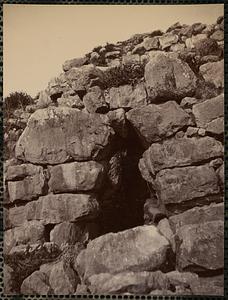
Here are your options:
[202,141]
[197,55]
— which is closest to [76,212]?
[202,141]

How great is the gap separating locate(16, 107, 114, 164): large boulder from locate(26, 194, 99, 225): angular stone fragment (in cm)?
66

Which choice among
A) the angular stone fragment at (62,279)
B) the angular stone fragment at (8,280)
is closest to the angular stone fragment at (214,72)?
the angular stone fragment at (62,279)

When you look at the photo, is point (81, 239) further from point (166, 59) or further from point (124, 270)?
point (166, 59)

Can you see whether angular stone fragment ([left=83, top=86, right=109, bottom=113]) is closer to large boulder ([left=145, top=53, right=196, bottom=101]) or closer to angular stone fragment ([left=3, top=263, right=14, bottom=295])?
large boulder ([left=145, top=53, right=196, bottom=101])

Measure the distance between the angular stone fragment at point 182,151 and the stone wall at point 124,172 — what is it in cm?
2

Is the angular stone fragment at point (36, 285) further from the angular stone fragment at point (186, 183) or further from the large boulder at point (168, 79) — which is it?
the large boulder at point (168, 79)

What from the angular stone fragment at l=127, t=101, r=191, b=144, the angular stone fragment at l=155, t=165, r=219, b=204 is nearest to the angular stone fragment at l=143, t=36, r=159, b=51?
the angular stone fragment at l=127, t=101, r=191, b=144

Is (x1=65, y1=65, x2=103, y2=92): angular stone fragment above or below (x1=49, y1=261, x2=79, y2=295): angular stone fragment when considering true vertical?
above

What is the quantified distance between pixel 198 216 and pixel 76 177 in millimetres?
2140

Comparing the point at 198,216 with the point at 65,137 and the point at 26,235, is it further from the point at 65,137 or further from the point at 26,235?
the point at 26,235

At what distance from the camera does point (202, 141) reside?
24.3 ft

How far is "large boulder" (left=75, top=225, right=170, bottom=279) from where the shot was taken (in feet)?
22.0

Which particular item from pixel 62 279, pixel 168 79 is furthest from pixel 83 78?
pixel 62 279

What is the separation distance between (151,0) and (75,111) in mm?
2287
